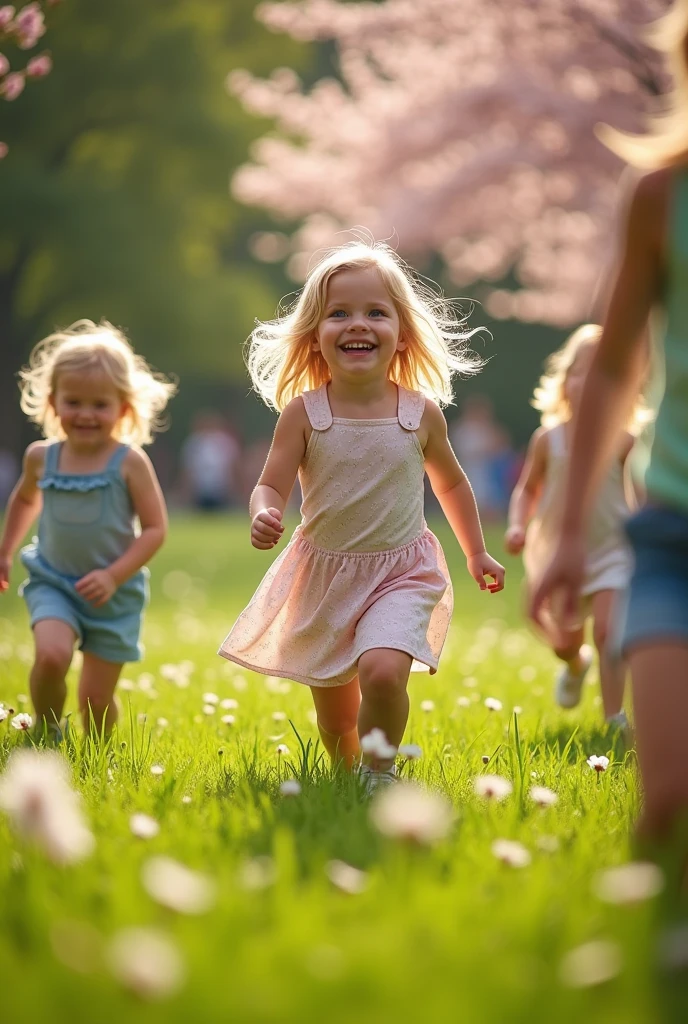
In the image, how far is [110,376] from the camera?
4.99 meters

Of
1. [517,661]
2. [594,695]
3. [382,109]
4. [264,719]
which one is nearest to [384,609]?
[264,719]

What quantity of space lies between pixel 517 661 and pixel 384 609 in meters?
4.31

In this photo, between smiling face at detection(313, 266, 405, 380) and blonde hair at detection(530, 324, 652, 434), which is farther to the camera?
blonde hair at detection(530, 324, 652, 434)

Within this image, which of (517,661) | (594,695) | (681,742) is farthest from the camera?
Result: (517,661)

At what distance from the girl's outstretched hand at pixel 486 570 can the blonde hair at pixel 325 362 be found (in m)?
0.63

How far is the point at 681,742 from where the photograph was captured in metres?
2.26

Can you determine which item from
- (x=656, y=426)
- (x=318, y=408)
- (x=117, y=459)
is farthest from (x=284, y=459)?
(x=656, y=426)

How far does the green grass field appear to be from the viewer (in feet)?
5.57

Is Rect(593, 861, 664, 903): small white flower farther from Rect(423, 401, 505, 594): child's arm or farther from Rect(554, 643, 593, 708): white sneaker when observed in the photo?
Rect(554, 643, 593, 708): white sneaker

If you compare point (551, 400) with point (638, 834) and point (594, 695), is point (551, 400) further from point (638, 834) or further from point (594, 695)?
point (638, 834)

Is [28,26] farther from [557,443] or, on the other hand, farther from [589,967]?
[589,967]

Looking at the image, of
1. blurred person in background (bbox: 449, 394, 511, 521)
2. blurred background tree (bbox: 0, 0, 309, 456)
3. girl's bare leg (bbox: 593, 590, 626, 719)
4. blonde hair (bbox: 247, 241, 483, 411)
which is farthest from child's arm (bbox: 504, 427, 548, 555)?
blurred background tree (bbox: 0, 0, 309, 456)

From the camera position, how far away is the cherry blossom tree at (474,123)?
57.0ft

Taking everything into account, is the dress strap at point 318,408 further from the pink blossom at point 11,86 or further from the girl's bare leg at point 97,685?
the pink blossom at point 11,86
